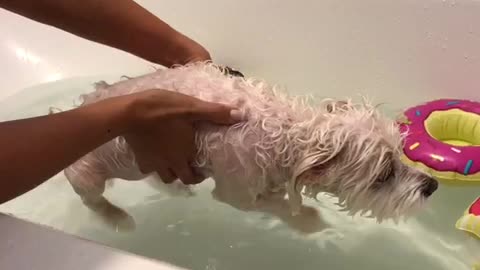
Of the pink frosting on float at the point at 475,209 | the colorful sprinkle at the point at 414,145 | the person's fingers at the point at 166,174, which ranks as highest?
the colorful sprinkle at the point at 414,145

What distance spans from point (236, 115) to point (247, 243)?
57 cm

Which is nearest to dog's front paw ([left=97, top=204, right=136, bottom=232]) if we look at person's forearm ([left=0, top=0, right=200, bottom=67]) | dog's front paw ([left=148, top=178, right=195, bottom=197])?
dog's front paw ([left=148, top=178, right=195, bottom=197])

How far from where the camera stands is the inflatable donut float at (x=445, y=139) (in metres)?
1.56

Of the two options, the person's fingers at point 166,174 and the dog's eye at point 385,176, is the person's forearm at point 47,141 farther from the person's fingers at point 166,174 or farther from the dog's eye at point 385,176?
the dog's eye at point 385,176

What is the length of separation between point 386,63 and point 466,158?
0.46 metres

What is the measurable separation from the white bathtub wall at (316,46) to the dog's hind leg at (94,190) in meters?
0.71

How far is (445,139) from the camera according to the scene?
5.82ft

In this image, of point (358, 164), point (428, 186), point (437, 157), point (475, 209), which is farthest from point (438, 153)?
point (358, 164)

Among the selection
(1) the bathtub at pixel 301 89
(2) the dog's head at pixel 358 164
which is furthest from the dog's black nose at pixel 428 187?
(1) the bathtub at pixel 301 89

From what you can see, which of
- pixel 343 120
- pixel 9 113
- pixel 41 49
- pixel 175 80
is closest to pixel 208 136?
pixel 175 80

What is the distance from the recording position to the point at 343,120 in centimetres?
126

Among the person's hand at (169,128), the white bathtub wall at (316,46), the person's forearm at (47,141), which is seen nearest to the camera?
the person's forearm at (47,141)

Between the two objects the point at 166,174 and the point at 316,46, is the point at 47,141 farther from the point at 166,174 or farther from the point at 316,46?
the point at 316,46

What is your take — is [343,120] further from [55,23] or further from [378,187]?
→ [55,23]
